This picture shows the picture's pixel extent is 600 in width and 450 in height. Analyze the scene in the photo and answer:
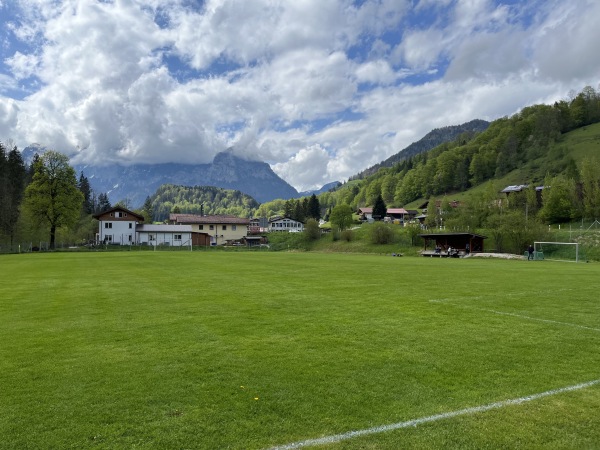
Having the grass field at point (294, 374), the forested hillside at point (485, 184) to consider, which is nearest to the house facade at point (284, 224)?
the forested hillside at point (485, 184)

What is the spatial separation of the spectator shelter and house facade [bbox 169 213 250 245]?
2069 inches

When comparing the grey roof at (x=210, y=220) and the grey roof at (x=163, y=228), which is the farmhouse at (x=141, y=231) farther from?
the grey roof at (x=210, y=220)

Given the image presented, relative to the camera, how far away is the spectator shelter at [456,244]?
191ft

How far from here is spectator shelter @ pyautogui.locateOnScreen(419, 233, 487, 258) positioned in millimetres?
58250

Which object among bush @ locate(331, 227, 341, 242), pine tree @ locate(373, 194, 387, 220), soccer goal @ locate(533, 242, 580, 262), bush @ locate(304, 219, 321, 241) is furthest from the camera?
pine tree @ locate(373, 194, 387, 220)

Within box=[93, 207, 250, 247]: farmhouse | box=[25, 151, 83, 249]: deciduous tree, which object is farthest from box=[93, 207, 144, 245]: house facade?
box=[25, 151, 83, 249]: deciduous tree

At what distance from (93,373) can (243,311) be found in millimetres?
5320

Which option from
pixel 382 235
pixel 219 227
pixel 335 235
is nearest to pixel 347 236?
pixel 335 235

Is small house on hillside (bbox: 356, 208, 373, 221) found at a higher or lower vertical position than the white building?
higher

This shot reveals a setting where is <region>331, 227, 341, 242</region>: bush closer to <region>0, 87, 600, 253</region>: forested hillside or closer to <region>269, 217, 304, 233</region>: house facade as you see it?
<region>0, 87, 600, 253</region>: forested hillside

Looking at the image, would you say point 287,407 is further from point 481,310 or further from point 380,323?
point 481,310

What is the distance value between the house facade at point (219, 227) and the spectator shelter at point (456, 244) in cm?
5256

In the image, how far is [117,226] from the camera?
84.4 metres

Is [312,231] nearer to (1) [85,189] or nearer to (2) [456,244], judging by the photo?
(2) [456,244]
